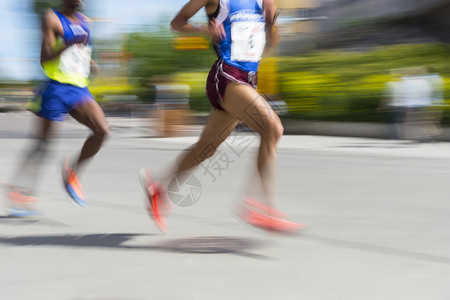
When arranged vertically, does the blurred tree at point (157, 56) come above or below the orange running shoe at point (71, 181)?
below

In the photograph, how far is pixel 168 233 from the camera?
475 centimetres

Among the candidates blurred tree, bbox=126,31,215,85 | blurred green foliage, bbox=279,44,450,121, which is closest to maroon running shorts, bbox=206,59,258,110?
blurred green foliage, bbox=279,44,450,121

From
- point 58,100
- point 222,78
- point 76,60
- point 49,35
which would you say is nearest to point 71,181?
point 58,100

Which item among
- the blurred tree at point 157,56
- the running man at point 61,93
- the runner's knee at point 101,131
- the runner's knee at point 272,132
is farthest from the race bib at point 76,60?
the blurred tree at point 157,56

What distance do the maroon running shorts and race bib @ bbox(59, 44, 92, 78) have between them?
49.1 inches

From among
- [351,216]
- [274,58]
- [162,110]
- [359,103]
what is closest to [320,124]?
[359,103]

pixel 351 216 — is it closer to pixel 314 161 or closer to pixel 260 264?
pixel 260 264

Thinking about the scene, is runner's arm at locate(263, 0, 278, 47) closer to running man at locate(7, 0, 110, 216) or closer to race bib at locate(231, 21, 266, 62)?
race bib at locate(231, 21, 266, 62)

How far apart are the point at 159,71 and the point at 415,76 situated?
52.4 ft

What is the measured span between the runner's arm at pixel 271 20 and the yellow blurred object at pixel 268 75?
13.8 metres

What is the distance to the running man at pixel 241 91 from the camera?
14.0 ft

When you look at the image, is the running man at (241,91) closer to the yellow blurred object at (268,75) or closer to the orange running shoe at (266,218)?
the orange running shoe at (266,218)

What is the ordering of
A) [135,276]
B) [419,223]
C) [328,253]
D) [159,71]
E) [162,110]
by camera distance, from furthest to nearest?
[159,71] < [162,110] < [419,223] < [328,253] < [135,276]

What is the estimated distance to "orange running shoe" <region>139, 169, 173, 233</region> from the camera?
4.55 metres
